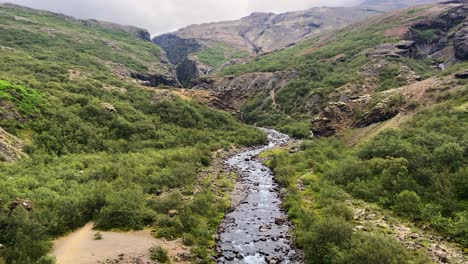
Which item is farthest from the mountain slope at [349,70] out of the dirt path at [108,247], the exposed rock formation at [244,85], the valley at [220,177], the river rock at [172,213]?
the dirt path at [108,247]

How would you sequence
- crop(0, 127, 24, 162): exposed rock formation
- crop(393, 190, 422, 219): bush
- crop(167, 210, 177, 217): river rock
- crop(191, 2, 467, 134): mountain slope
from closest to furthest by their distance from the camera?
crop(393, 190, 422, 219): bush
crop(167, 210, 177, 217): river rock
crop(0, 127, 24, 162): exposed rock formation
crop(191, 2, 467, 134): mountain slope

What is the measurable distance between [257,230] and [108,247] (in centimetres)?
1217

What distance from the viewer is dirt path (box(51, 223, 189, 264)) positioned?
24.6 meters

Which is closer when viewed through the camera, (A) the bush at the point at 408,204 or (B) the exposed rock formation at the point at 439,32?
(A) the bush at the point at 408,204

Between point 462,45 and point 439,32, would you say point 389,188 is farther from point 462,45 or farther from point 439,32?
point 439,32

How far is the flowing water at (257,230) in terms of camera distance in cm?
2663

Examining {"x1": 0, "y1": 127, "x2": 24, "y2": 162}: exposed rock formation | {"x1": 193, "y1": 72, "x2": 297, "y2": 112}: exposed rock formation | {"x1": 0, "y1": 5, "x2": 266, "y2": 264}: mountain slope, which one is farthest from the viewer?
{"x1": 193, "y1": 72, "x2": 297, "y2": 112}: exposed rock formation

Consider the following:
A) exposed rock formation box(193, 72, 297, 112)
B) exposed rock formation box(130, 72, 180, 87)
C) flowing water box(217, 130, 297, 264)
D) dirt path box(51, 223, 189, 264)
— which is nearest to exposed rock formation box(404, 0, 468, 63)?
exposed rock formation box(193, 72, 297, 112)

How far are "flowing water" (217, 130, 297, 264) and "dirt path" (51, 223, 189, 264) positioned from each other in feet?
12.9

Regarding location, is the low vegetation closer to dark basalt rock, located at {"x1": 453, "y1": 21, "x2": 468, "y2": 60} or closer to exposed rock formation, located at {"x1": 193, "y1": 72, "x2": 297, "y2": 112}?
dark basalt rock, located at {"x1": 453, "y1": 21, "x2": 468, "y2": 60}

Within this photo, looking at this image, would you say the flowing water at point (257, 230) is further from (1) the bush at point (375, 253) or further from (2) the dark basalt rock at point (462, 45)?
(2) the dark basalt rock at point (462, 45)

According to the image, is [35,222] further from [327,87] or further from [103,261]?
[327,87]

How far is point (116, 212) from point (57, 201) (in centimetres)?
483

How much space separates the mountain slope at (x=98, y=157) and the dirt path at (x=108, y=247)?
1074 mm
